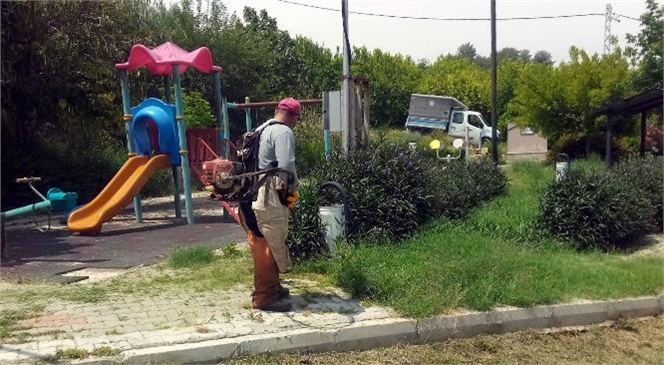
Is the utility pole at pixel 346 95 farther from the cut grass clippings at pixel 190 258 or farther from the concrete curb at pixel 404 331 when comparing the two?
the concrete curb at pixel 404 331

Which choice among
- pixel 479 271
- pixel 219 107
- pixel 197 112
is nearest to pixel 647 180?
pixel 479 271

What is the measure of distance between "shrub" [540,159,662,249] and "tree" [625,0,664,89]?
18242 mm

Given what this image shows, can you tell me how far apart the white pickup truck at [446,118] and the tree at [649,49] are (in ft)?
26.2

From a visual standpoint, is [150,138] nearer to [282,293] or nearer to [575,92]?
[282,293]

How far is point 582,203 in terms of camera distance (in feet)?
32.9

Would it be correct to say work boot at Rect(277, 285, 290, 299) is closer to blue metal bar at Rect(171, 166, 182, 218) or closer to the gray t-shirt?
the gray t-shirt

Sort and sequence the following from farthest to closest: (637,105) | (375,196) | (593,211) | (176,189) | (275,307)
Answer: (637,105) < (176,189) < (593,211) < (375,196) < (275,307)

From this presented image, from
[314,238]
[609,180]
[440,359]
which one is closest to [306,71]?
[609,180]

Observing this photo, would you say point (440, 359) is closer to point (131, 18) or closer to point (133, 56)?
point (133, 56)

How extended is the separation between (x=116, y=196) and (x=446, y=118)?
1022 inches

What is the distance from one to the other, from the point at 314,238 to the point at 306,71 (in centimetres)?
2990

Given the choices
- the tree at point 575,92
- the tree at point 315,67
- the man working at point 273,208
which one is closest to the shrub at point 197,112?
the tree at point 575,92

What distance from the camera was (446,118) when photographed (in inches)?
1447

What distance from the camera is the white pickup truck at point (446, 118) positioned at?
3500 cm
